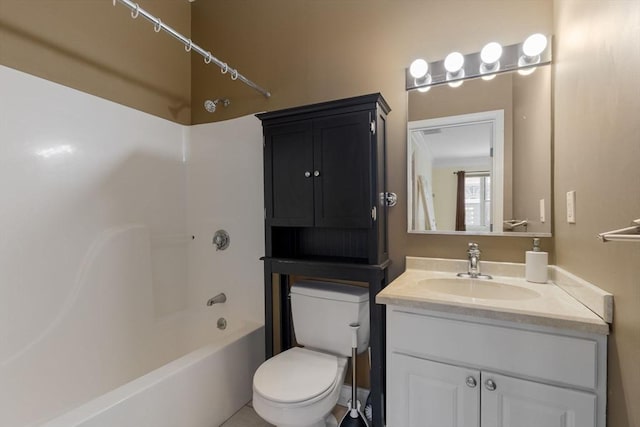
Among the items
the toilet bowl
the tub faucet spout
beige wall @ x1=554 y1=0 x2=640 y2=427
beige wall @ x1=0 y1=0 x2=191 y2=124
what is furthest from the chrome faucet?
beige wall @ x1=0 y1=0 x2=191 y2=124

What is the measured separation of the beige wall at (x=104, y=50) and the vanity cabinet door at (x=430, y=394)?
7.45ft

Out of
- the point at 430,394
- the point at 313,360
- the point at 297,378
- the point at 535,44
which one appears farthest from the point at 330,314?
the point at 535,44

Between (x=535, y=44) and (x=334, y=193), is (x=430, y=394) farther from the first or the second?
(x=535, y=44)

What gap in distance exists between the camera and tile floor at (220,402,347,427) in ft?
5.43

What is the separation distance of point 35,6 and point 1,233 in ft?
3.93

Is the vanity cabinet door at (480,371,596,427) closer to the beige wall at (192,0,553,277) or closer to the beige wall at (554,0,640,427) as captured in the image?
the beige wall at (554,0,640,427)

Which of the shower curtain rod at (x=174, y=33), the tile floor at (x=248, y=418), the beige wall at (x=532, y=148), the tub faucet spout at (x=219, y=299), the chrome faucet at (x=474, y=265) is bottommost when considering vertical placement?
the tile floor at (x=248, y=418)

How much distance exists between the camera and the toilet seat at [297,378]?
125 cm

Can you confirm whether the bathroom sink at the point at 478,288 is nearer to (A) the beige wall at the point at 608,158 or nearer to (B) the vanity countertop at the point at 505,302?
(B) the vanity countertop at the point at 505,302

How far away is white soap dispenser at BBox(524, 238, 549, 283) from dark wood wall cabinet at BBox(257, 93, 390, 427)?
66 centimetres

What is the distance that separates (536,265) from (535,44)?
1.05 meters

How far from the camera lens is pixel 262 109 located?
209 centimetres

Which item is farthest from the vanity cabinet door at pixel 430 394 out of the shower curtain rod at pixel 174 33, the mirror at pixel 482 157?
the shower curtain rod at pixel 174 33

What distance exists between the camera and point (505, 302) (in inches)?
42.3
